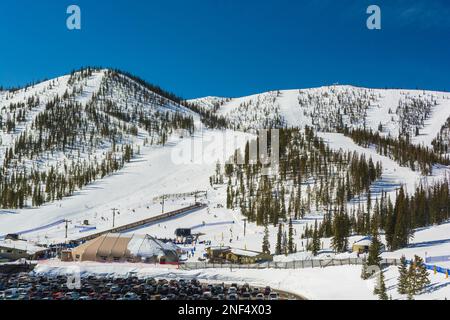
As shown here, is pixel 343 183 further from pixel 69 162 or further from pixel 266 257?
pixel 69 162

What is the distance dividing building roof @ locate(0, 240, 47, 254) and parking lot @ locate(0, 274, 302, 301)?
78.8ft

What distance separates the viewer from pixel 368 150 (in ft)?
522

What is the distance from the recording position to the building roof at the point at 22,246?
7212 centimetres

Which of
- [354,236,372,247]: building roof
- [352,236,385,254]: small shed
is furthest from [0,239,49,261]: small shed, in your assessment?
[354,236,372,247]: building roof

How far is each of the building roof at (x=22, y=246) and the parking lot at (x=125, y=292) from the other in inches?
945

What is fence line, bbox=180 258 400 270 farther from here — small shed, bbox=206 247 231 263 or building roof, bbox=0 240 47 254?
building roof, bbox=0 240 47 254

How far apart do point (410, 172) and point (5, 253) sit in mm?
109961

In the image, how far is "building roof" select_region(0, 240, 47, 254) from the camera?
72125mm

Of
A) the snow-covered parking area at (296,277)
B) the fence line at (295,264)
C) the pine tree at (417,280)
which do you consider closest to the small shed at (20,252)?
the snow-covered parking area at (296,277)

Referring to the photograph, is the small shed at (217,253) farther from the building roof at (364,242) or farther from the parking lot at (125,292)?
the building roof at (364,242)

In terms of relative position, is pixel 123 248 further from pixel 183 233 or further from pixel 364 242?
pixel 364 242

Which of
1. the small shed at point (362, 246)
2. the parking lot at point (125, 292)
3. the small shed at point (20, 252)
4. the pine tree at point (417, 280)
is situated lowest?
the small shed at point (20, 252)

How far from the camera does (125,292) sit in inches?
1629
